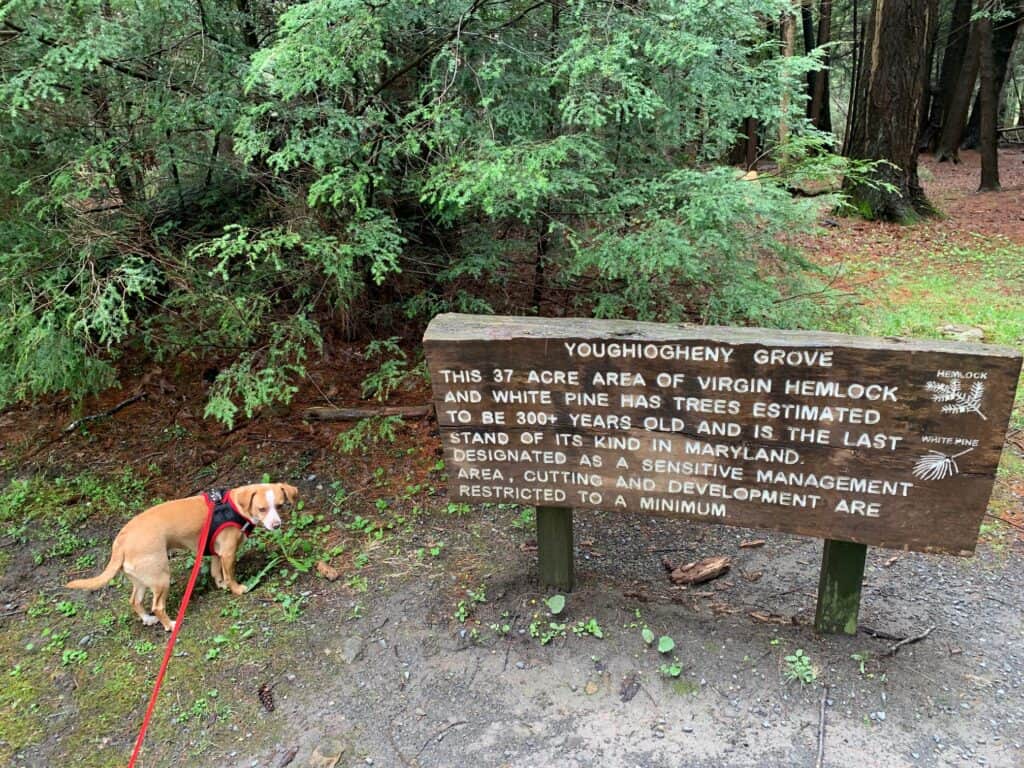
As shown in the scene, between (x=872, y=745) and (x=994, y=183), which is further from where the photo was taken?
(x=994, y=183)

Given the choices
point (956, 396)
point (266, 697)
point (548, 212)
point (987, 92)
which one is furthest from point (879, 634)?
point (987, 92)

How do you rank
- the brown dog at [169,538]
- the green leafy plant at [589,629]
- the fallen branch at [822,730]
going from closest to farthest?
1. the fallen branch at [822,730]
2. the green leafy plant at [589,629]
3. the brown dog at [169,538]

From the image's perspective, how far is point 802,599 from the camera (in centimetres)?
374

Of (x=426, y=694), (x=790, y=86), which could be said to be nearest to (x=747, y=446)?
(x=426, y=694)

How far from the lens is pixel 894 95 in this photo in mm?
10562

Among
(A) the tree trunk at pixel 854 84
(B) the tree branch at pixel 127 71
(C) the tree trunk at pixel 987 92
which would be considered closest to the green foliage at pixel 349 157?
(B) the tree branch at pixel 127 71

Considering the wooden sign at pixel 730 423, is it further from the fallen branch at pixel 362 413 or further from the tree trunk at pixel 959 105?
the tree trunk at pixel 959 105

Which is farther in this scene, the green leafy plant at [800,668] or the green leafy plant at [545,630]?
the green leafy plant at [545,630]

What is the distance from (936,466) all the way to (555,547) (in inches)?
74.5

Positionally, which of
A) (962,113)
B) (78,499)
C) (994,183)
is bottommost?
(78,499)

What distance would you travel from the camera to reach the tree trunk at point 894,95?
34.4 feet

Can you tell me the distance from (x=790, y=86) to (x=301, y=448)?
4719mm

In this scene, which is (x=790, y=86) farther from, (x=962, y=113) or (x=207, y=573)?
(x=962, y=113)

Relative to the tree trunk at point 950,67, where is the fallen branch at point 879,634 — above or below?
below
